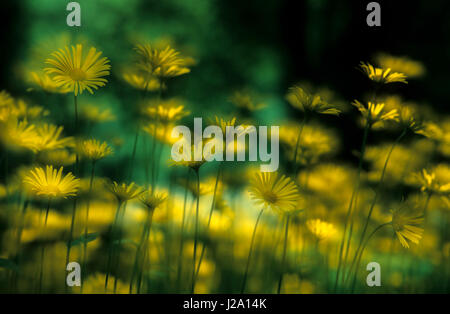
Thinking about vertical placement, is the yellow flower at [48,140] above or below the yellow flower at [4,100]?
below

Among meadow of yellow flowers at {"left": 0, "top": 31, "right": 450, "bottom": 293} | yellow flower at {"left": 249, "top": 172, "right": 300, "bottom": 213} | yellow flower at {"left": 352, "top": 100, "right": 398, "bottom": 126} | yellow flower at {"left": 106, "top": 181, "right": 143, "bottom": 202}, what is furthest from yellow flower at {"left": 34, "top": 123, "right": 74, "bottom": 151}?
yellow flower at {"left": 352, "top": 100, "right": 398, "bottom": 126}

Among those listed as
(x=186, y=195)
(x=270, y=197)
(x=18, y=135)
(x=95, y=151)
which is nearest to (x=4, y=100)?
(x=18, y=135)

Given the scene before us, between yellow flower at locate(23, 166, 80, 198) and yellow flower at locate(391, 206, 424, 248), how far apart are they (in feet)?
1.48

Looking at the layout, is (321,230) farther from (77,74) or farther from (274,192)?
(77,74)

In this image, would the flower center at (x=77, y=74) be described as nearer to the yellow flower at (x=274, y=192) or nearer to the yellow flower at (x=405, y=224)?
the yellow flower at (x=274, y=192)

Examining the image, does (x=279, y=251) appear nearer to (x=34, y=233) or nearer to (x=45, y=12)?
(x=34, y=233)

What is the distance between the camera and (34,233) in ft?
2.60

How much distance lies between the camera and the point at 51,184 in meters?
0.54

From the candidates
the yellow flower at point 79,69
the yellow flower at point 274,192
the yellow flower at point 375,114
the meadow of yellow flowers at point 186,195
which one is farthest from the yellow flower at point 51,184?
the yellow flower at point 375,114

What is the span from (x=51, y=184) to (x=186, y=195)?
0.20 metres

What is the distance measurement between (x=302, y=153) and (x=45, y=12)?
2212 mm

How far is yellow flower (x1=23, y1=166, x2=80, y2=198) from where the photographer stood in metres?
0.51

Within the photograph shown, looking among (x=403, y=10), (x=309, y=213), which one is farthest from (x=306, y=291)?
(x=403, y=10)

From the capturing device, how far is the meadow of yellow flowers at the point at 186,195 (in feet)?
1.81
